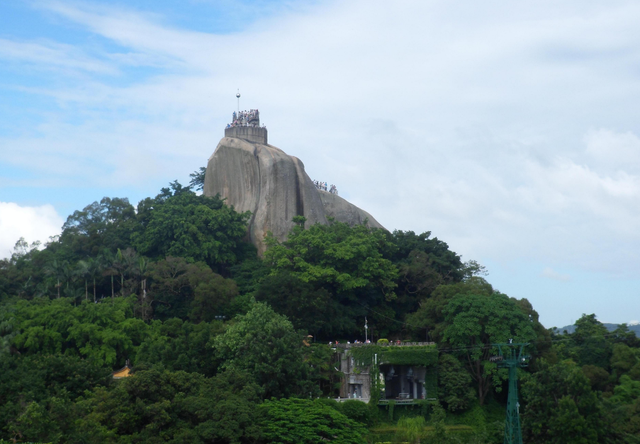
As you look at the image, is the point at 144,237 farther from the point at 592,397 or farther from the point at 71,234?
the point at 592,397

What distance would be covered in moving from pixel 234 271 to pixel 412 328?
1026 cm

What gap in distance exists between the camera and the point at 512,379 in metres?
33.2

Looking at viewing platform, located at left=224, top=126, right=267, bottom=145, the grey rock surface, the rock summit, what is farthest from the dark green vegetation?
the grey rock surface

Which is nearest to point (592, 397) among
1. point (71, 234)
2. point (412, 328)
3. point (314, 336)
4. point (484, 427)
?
point (484, 427)

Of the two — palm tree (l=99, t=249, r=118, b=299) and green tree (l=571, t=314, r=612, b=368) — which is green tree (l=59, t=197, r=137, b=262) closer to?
palm tree (l=99, t=249, r=118, b=299)

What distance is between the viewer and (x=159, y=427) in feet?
84.7

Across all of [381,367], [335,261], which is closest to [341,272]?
[335,261]

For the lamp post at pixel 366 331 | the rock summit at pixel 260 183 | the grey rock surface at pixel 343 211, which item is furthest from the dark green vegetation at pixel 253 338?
the grey rock surface at pixel 343 211

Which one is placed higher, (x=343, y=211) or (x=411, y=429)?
(x=343, y=211)

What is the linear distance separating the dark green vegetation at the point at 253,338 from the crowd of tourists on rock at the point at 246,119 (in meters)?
5.88

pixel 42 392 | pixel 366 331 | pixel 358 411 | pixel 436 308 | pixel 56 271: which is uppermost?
pixel 56 271

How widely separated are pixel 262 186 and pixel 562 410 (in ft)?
74.1

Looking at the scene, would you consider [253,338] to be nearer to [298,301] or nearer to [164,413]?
[298,301]

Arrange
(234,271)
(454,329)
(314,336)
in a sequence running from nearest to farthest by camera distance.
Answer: (454,329), (314,336), (234,271)
